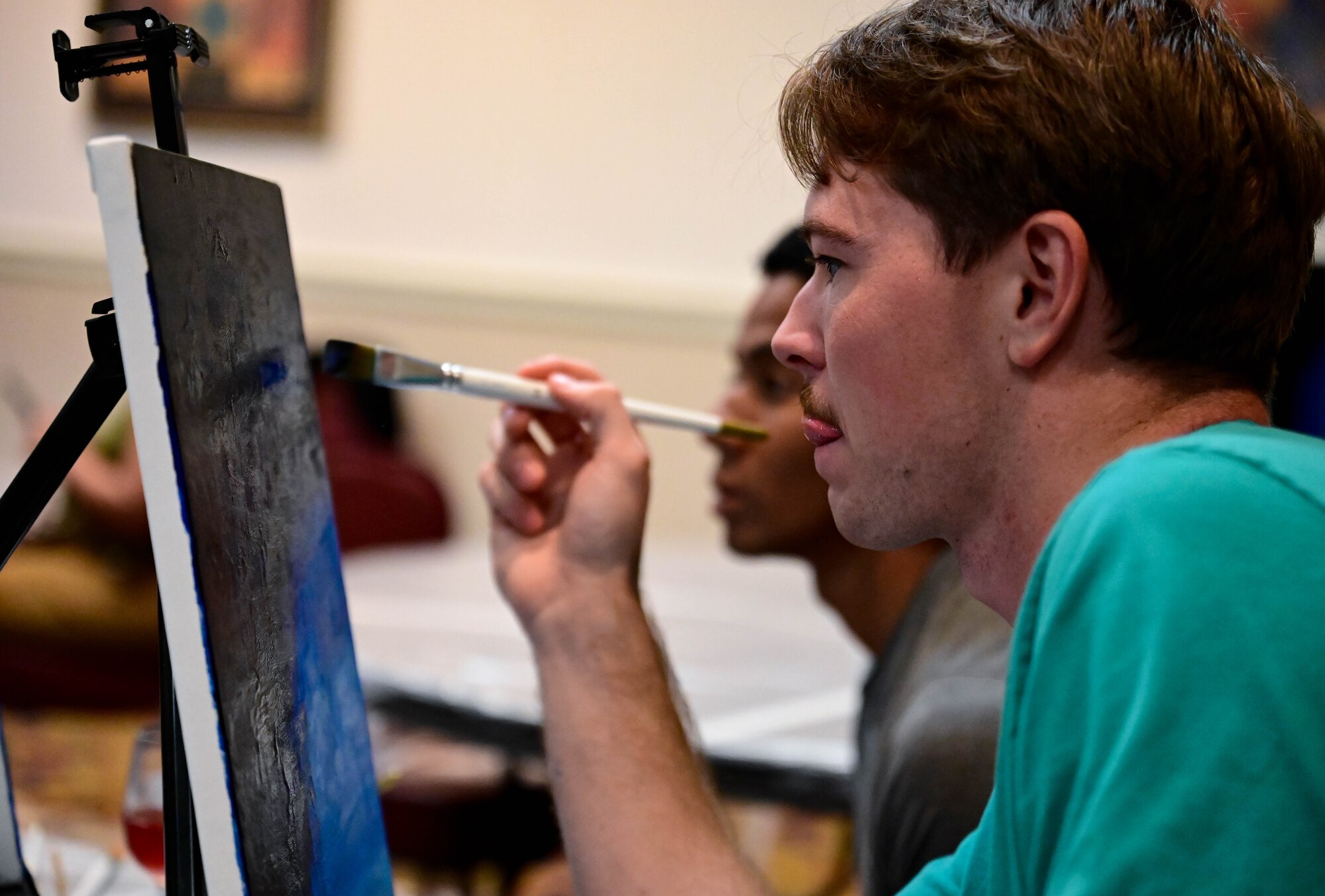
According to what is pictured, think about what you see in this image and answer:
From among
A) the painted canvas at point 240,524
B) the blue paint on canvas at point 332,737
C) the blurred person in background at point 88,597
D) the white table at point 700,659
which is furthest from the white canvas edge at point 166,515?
the blurred person in background at point 88,597

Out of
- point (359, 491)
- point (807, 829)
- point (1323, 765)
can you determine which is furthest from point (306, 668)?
point (359, 491)

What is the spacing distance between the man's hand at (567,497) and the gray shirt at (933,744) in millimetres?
239

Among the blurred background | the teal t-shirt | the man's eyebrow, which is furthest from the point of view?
the blurred background

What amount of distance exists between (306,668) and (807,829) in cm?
85

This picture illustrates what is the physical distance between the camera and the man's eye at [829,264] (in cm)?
66

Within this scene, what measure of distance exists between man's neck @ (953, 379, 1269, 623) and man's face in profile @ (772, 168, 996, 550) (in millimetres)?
17

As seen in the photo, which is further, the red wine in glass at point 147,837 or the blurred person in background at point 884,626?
the blurred person in background at point 884,626

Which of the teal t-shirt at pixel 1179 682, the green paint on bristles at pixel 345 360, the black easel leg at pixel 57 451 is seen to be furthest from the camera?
the green paint on bristles at pixel 345 360

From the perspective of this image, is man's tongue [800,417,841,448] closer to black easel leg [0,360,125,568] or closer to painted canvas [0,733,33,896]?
black easel leg [0,360,125,568]

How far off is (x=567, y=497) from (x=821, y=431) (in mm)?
325

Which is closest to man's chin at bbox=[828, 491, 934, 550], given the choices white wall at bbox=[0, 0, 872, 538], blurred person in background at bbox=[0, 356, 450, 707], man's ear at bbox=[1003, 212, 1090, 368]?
man's ear at bbox=[1003, 212, 1090, 368]

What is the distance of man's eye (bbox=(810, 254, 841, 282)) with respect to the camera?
2.15 ft

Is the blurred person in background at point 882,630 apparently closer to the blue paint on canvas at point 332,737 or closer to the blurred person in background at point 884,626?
the blurred person in background at point 884,626

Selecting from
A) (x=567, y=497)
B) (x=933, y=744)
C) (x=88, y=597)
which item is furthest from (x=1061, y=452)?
(x=88, y=597)
